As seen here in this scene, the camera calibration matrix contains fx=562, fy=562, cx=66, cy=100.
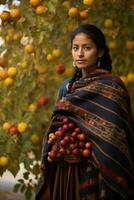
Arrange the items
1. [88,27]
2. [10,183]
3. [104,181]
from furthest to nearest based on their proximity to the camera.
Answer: [10,183] → [88,27] → [104,181]

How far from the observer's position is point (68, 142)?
2500mm

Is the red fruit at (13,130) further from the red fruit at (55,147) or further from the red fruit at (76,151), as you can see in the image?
the red fruit at (76,151)

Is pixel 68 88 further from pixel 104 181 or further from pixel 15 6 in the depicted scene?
pixel 15 6

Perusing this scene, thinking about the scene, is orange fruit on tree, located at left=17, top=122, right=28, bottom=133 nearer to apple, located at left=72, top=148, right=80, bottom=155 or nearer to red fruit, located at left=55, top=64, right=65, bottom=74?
red fruit, located at left=55, top=64, right=65, bottom=74

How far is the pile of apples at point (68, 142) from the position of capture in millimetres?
2482

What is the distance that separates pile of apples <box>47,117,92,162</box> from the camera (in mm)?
2482

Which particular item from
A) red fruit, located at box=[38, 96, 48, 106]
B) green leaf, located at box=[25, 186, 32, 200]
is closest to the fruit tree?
red fruit, located at box=[38, 96, 48, 106]

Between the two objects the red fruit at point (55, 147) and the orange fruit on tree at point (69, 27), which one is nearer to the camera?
the red fruit at point (55, 147)

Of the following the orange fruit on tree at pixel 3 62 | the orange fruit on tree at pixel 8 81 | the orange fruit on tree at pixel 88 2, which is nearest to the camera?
the orange fruit on tree at pixel 88 2

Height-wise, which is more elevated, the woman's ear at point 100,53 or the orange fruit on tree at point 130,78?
the woman's ear at point 100,53

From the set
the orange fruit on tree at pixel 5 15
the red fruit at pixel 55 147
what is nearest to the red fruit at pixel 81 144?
the red fruit at pixel 55 147

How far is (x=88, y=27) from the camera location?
267 cm

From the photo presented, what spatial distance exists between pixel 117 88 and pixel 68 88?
0.27m

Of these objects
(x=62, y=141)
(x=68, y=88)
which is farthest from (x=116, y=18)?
(x=62, y=141)
